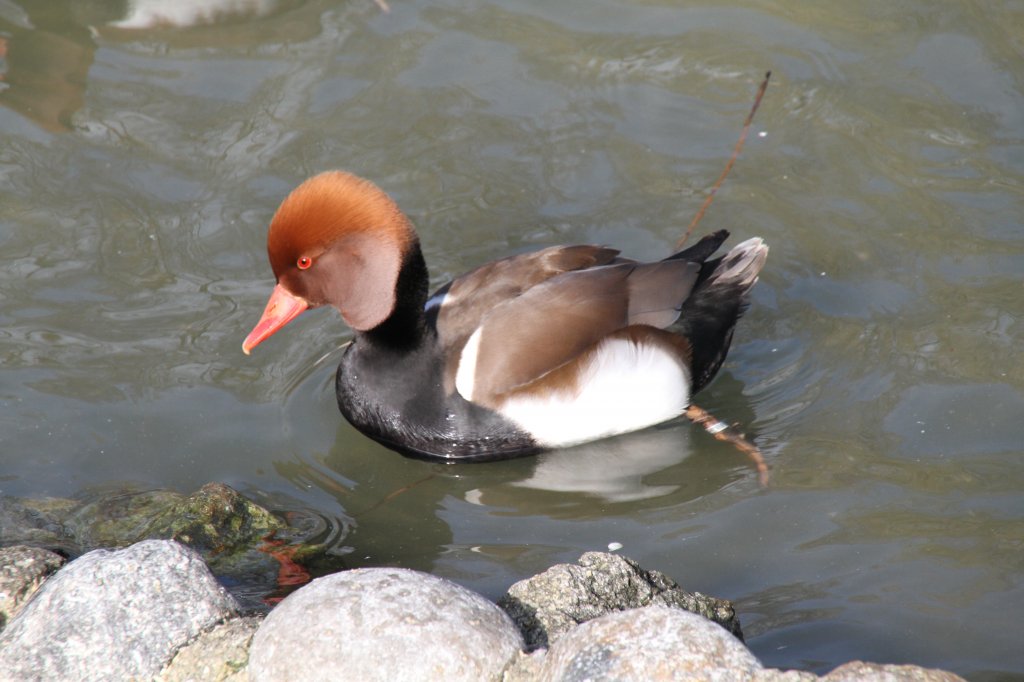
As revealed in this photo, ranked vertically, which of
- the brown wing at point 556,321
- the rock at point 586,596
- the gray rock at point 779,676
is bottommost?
the rock at point 586,596

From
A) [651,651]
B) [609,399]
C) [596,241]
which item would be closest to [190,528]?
Result: [609,399]

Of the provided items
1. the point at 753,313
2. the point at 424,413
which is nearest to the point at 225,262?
Result: the point at 424,413

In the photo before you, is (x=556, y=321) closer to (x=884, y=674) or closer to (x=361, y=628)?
(x=361, y=628)

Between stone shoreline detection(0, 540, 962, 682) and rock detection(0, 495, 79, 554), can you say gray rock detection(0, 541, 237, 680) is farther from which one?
rock detection(0, 495, 79, 554)

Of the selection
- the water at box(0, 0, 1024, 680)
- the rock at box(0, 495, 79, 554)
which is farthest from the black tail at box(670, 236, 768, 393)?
the rock at box(0, 495, 79, 554)

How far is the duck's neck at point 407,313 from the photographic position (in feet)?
15.7

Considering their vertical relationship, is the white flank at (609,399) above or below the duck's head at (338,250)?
below

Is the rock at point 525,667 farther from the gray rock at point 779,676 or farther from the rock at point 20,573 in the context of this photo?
the rock at point 20,573

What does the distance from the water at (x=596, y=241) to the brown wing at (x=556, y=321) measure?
43cm

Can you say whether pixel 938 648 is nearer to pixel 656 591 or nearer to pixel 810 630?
pixel 810 630

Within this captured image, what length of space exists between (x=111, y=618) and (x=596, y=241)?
10.9ft

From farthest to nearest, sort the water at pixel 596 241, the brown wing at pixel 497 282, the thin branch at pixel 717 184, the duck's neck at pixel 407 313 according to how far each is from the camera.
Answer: the thin branch at pixel 717 184 → the brown wing at pixel 497 282 → the duck's neck at pixel 407 313 → the water at pixel 596 241

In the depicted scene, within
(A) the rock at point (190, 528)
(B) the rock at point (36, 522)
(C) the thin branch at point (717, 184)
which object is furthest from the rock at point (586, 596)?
(C) the thin branch at point (717, 184)

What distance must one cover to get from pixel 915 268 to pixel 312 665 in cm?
375
